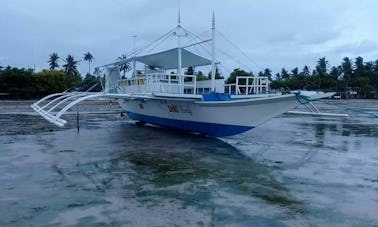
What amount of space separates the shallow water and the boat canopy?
4.42 m

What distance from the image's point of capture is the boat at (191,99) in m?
11.8

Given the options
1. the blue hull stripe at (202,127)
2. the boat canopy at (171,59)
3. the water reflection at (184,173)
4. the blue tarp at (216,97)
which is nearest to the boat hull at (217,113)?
the blue hull stripe at (202,127)

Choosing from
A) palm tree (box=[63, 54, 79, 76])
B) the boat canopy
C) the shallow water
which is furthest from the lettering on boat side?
palm tree (box=[63, 54, 79, 76])

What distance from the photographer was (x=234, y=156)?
10180 millimetres

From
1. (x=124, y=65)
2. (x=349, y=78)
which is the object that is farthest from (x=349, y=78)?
(x=124, y=65)

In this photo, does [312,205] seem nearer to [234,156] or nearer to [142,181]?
[142,181]

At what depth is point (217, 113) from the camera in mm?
12836

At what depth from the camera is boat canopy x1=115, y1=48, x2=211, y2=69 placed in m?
16.0

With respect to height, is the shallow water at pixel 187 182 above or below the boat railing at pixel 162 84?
below

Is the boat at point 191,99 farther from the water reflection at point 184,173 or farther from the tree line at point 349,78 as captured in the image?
the tree line at point 349,78

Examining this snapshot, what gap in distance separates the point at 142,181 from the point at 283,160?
12.4 ft

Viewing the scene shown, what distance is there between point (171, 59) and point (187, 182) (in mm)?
10156

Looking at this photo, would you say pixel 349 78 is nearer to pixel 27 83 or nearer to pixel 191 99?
pixel 27 83

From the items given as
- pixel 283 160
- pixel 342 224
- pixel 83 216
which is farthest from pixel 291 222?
pixel 283 160
